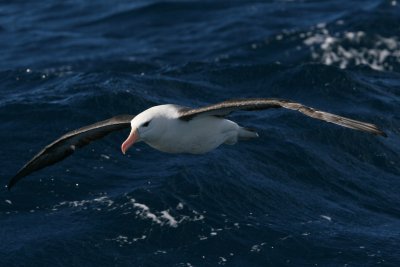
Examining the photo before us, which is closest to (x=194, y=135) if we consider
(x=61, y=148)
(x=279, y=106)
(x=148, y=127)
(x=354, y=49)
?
(x=148, y=127)

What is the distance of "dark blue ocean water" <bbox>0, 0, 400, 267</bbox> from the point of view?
14.8m

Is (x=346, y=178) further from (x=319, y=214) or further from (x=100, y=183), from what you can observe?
(x=100, y=183)

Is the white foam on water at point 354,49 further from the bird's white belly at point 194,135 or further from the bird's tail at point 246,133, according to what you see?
the bird's white belly at point 194,135

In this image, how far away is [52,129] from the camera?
18797 mm

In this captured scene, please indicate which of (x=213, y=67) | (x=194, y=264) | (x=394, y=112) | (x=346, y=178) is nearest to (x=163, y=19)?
(x=213, y=67)

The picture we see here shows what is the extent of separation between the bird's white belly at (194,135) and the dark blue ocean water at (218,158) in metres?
2.58

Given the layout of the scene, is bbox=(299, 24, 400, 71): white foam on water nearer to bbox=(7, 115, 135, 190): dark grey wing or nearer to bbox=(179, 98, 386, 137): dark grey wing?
bbox=(7, 115, 135, 190): dark grey wing

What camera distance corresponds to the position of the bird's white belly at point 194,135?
39.9 ft

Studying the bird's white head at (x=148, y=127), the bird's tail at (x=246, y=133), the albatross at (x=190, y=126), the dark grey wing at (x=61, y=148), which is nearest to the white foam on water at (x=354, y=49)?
the bird's tail at (x=246, y=133)

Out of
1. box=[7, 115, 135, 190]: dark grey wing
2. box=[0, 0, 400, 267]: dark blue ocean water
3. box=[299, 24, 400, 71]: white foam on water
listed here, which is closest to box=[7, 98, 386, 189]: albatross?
box=[7, 115, 135, 190]: dark grey wing

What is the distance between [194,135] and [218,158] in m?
5.26

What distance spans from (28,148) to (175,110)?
6.45 meters

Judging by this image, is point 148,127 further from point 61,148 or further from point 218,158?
point 218,158

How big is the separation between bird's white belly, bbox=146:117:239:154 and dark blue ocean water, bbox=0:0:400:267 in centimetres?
258
